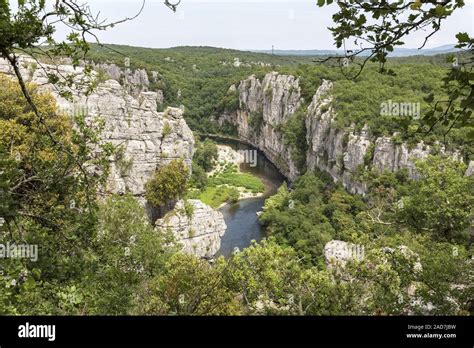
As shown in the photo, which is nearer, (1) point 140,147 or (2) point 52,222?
(2) point 52,222

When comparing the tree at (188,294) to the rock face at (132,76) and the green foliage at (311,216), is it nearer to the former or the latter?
the green foliage at (311,216)

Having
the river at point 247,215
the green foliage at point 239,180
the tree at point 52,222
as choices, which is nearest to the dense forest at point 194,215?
the tree at point 52,222

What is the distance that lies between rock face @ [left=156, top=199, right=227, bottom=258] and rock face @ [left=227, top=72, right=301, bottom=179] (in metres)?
32.9

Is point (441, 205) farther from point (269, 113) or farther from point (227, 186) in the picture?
point (269, 113)

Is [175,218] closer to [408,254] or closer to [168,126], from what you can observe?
[168,126]

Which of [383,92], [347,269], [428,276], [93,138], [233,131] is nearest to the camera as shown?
[93,138]

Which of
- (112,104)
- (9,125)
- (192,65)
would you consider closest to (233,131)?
(192,65)

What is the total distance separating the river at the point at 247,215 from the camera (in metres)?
38.9

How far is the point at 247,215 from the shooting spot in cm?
4812

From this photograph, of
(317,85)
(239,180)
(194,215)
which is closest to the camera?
(194,215)

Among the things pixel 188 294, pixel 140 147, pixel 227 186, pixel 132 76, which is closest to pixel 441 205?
pixel 188 294

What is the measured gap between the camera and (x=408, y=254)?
14352mm

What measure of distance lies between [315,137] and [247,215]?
16.1 metres
